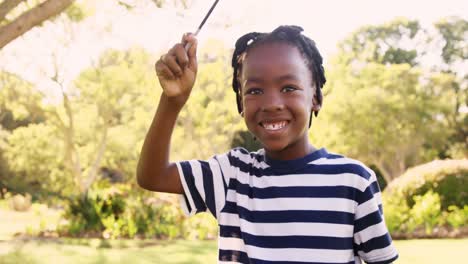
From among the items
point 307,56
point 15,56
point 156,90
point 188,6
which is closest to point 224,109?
point 156,90

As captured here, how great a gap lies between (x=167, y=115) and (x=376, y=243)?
663mm

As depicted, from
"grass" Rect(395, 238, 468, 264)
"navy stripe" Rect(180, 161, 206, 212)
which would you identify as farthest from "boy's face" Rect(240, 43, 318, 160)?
"grass" Rect(395, 238, 468, 264)

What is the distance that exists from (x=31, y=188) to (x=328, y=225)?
67.1 feet

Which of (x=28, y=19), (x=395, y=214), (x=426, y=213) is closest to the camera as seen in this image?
(x=28, y=19)

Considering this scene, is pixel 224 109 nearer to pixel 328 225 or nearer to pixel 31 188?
pixel 31 188

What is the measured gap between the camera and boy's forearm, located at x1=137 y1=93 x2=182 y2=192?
1.66 m

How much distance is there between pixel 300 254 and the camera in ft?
5.22

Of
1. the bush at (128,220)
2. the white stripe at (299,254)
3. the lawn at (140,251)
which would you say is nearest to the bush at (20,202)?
the bush at (128,220)

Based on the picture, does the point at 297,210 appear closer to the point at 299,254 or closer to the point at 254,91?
the point at 299,254

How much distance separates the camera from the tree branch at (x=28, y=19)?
553cm

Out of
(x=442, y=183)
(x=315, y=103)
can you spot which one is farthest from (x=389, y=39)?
(x=315, y=103)

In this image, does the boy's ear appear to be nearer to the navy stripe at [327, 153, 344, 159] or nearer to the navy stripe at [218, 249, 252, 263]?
the navy stripe at [327, 153, 344, 159]

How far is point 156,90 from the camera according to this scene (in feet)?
51.6

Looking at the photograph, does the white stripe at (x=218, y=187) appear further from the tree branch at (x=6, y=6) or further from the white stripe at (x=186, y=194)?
the tree branch at (x=6, y=6)
